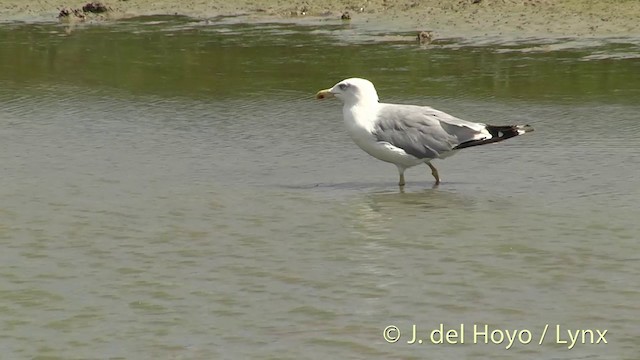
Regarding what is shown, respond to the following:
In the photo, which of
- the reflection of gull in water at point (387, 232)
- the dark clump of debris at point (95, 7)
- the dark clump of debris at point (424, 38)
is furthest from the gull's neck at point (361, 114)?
the dark clump of debris at point (95, 7)

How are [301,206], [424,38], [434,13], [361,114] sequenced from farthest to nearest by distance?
[434,13]
[424,38]
[361,114]
[301,206]

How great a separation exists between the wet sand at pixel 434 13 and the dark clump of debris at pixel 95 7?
0.42 feet

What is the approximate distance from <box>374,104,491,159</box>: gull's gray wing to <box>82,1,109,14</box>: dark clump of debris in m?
9.66

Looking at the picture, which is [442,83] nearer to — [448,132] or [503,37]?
[503,37]

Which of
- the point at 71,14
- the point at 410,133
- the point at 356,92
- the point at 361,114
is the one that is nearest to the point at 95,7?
the point at 71,14

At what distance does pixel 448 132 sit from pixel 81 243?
3.15 m

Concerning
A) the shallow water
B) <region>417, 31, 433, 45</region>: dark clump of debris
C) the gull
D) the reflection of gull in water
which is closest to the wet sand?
<region>417, 31, 433, 45</region>: dark clump of debris

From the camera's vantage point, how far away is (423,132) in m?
10.7

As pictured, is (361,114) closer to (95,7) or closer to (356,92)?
(356,92)

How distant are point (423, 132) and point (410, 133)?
10 cm

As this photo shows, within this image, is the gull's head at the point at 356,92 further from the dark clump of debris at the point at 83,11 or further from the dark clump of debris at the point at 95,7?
the dark clump of debris at the point at 95,7

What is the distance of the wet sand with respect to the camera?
1675cm

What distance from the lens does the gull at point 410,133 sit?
10.6 meters

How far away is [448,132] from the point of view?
10.7 metres
